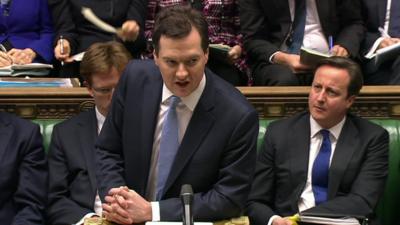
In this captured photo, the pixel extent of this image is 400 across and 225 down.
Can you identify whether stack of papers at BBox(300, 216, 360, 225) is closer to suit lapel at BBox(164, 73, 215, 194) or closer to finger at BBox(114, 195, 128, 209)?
suit lapel at BBox(164, 73, 215, 194)

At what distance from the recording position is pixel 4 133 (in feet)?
9.38

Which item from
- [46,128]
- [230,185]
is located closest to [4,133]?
[46,128]

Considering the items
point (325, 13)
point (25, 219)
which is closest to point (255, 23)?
point (325, 13)

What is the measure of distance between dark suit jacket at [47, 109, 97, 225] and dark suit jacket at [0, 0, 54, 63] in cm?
92

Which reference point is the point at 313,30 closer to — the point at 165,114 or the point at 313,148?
the point at 313,148

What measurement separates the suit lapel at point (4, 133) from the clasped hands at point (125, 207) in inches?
30.3

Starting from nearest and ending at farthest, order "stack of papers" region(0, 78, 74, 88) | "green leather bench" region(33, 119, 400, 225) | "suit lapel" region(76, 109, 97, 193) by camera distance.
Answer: "suit lapel" region(76, 109, 97, 193), "green leather bench" region(33, 119, 400, 225), "stack of papers" region(0, 78, 74, 88)

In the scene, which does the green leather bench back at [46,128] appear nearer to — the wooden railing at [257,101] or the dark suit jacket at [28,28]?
the wooden railing at [257,101]

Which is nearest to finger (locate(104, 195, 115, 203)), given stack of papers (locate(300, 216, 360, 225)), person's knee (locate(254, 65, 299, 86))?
stack of papers (locate(300, 216, 360, 225))

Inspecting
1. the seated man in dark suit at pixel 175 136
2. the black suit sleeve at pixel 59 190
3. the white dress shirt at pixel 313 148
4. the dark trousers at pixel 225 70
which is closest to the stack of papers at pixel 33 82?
the black suit sleeve at pixel 59 190

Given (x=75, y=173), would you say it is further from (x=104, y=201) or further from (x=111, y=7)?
(x=111, y=7)

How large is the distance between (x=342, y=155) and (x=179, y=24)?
42.3 inches

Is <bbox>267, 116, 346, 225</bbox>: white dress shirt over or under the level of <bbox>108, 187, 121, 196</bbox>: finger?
under

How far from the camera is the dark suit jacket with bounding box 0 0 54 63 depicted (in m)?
3.85
